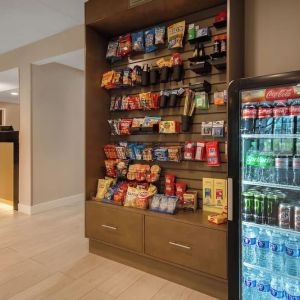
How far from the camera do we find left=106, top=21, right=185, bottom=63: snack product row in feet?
7.95

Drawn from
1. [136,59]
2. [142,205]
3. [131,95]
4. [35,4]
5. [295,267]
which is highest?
[35,4]

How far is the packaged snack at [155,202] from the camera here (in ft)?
7.73

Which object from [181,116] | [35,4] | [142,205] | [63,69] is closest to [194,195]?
[142,205]

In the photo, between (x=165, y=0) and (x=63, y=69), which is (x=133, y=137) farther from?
(x=63, y=69)

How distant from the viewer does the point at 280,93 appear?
151 centimetres

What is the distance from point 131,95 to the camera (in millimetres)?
2801

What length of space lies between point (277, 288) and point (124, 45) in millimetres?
2477

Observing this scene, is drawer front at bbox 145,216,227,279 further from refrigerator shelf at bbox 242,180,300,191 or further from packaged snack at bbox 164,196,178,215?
refrigerator shelf at bbox 242,180,300,191

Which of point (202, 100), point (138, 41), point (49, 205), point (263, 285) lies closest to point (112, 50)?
point (138, 41)

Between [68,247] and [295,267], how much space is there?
7.51 ft

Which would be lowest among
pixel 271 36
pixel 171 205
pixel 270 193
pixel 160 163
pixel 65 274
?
pixel 65 274

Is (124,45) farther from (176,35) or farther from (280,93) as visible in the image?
(280,93)

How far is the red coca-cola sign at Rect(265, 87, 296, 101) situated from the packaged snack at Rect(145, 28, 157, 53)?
1.41 m

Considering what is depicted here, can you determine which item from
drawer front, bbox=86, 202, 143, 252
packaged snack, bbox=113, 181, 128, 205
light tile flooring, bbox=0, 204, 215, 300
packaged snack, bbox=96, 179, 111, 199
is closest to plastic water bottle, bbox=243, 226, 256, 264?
light tile flooring, bbox=0, 204, 215, 300
